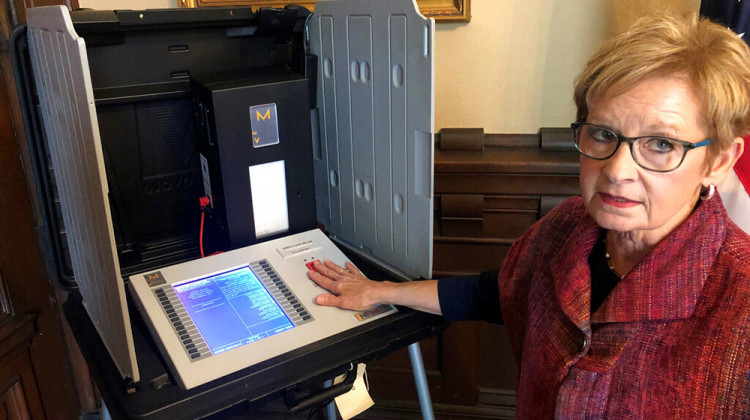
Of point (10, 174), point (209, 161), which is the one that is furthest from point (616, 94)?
point (10, 174)

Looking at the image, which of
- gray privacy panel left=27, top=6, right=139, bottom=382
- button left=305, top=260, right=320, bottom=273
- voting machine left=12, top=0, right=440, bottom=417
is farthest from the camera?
button left=305, top=260, right=320, bottom=273

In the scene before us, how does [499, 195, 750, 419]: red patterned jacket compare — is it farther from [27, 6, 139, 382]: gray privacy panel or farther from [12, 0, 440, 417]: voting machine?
[27, 6, 139, 382]: gray privacy panel

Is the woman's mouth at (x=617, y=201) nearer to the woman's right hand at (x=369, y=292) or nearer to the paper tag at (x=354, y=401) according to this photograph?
the woman's right hand at (x=369, y=292)

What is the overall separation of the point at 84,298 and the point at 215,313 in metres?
0.32

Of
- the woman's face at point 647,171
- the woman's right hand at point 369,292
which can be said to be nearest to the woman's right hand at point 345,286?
the woman's right hand at point 369,292

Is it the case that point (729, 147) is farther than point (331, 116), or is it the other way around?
point (331, 116)

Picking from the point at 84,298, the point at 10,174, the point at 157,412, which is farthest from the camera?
the point at 10,174

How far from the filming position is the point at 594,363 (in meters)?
0.95

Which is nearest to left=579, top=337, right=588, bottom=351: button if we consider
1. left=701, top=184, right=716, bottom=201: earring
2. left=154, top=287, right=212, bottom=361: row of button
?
left=701, top=184, right=716, bottom=201: earring

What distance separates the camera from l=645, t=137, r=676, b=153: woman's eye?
89 centimetres

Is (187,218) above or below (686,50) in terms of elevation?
below

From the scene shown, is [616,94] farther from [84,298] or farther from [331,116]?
[84,298]

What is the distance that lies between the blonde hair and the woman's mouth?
0.13m

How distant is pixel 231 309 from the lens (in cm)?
105
